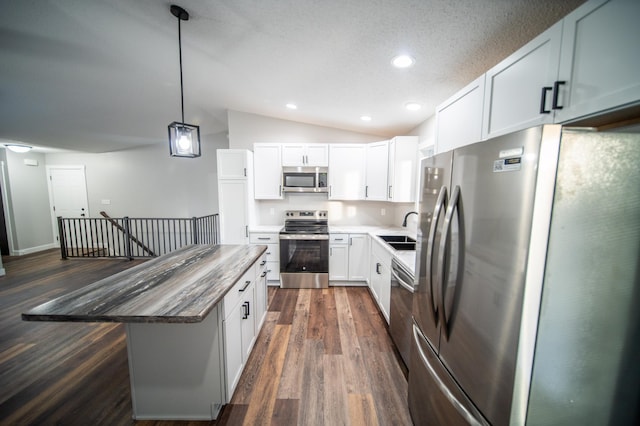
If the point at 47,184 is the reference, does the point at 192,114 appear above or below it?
above

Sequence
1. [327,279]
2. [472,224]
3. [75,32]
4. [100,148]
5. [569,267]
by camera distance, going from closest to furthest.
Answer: [569,267]
[472,224]
[75,32]
[327,279]
[100,148]

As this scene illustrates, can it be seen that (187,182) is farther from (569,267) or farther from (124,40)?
(569,267)

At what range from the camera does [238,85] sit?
281 cm

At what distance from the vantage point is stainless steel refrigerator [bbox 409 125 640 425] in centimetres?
71

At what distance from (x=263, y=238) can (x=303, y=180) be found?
1140 mm

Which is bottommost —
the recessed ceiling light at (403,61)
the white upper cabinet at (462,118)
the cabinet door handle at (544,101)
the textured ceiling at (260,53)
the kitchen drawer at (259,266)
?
the kitchen drawer at (259,266)

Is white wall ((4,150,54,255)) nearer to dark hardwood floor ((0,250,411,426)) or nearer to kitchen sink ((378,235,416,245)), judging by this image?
dark hardwood floor ((0,250,411,426))

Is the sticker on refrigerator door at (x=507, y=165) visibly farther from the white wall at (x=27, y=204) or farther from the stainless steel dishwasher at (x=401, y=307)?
the white wall at (x=27, y=204)

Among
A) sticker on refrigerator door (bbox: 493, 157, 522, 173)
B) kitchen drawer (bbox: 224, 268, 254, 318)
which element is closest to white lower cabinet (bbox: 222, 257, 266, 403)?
kitchen drawer (bbox: 224, 268, 254, 318)

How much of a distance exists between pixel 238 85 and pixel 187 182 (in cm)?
406

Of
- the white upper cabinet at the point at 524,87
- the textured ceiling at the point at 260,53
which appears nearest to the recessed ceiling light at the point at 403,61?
the textured ceiling at the point at 260,53

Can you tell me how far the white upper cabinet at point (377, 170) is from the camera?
346 centimetres

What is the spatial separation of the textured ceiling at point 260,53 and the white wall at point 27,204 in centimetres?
282

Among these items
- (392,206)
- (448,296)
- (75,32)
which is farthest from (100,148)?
(448,296)
